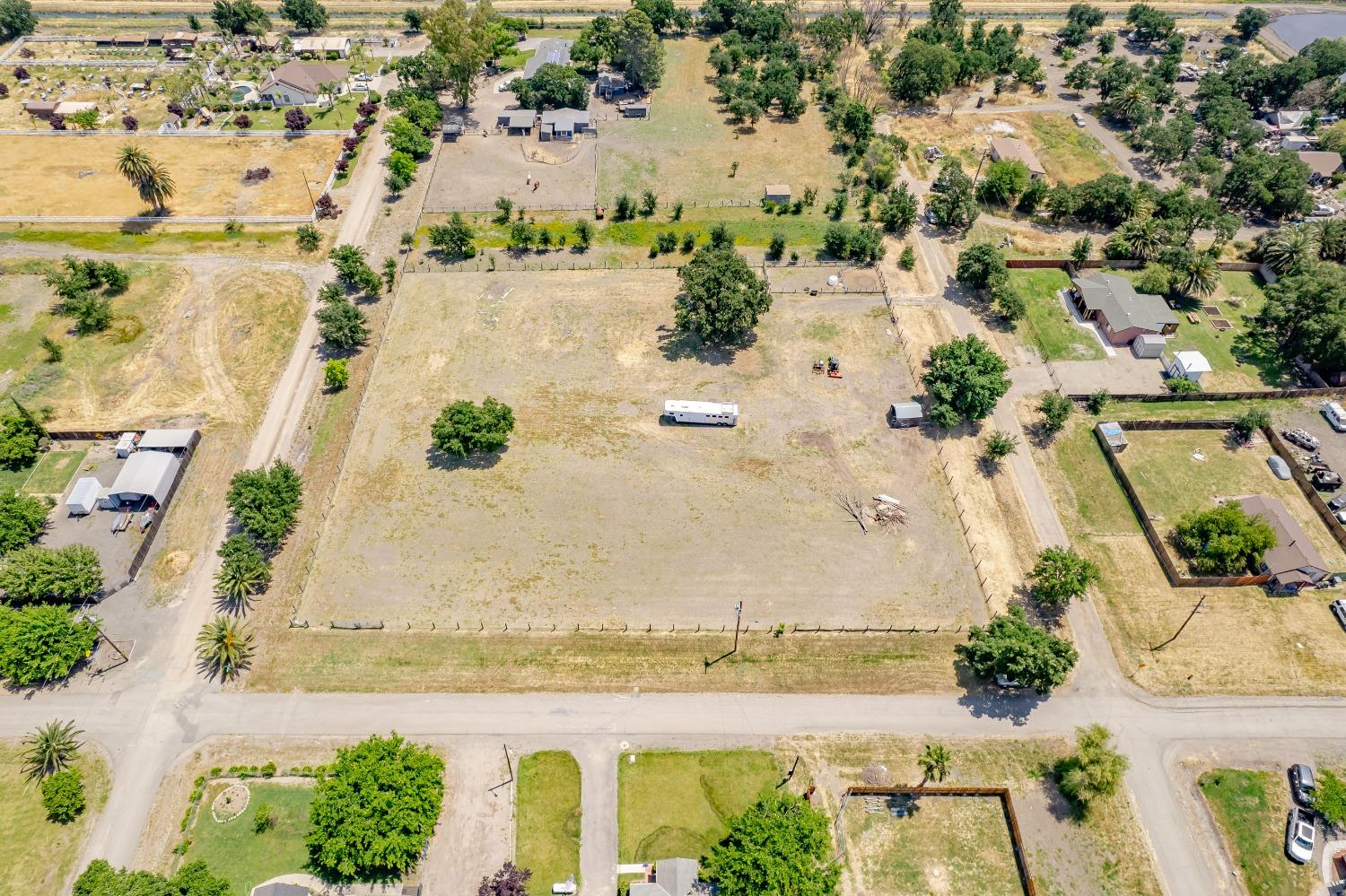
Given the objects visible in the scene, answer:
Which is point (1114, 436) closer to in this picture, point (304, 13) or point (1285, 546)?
point (1285, 546)

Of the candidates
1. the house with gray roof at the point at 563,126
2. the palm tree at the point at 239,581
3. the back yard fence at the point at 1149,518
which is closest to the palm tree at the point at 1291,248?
the back yard fence at the point at 1149,518

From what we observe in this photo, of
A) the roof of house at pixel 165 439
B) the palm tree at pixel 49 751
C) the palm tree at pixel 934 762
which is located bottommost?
the palm tree at pixel 934 762

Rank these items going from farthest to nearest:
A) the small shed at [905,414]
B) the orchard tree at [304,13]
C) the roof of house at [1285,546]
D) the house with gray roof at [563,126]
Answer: the orchard tree at [304,13]
the house with gray roof at [563,126]
the small shed at [905,414]
the roof of house at [1285,546]

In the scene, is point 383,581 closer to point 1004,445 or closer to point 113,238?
point 1004,445

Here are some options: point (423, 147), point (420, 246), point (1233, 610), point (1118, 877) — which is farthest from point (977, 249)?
point (423, 147)

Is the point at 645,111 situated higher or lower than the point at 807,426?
higher

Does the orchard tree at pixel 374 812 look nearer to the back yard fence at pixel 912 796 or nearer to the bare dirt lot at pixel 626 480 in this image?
the bare dirt lot at pixel 626 480
